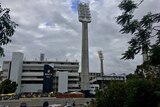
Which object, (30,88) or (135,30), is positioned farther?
(30,88)

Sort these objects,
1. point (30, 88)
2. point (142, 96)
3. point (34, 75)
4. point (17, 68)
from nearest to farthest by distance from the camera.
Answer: point (142, 96), point (17, 68), point (30, 88), point (34, 75)

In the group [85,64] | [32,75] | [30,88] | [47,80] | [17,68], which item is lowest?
[30,88]

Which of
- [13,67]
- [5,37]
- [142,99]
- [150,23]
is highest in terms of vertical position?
[13,67]

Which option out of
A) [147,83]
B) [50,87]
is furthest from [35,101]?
[147,83]

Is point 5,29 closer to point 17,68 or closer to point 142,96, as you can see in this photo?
point 142,96

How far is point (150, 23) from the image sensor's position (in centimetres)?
1180

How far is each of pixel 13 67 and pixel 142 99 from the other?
10548 centimetres

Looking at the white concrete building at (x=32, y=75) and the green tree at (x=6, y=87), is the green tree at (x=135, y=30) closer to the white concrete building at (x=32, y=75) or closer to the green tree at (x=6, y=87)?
the green tree at (x=6, y=87)

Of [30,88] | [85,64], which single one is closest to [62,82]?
[30,88]

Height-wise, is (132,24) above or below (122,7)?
below

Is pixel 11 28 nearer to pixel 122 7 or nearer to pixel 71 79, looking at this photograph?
pixel 122 7

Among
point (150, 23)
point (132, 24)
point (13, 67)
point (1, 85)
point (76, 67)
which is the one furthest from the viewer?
point (76, 67)

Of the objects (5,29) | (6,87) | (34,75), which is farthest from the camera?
(34,75)

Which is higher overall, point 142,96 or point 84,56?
point 84,56
